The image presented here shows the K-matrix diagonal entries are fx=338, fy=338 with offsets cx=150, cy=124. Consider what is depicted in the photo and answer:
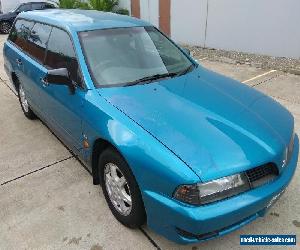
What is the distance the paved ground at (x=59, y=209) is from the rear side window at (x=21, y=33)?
4.30ft

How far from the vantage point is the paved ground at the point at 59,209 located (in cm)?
292

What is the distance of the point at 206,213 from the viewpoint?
2256 mm

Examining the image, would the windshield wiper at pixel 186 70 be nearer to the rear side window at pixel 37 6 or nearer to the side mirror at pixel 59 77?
the side mirror at pixel 59 77

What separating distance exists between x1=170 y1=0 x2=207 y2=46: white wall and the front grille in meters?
8.86

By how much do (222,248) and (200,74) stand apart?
186cm

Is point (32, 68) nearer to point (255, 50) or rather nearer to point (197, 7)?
point (255, 50)

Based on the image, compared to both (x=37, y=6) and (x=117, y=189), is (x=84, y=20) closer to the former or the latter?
(x=117, y=189)

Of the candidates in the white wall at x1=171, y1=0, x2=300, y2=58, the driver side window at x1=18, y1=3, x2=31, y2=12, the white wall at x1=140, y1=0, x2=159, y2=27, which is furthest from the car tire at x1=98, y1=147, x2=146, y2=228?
the driver side window at x1=18, y1=3, x2=31, y2=12

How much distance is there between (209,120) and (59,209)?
173 centimetres

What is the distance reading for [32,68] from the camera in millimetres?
4332

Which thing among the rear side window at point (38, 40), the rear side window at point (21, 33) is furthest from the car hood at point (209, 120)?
the rear side window at point (21, 33)

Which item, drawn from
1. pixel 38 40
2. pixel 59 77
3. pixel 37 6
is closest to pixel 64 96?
pixel 59 77

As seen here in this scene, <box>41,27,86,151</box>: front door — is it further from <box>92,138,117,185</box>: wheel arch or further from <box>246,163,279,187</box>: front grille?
<box>246,163,279,187</box>: front grille

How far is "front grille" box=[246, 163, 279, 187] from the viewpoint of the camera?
246cm
